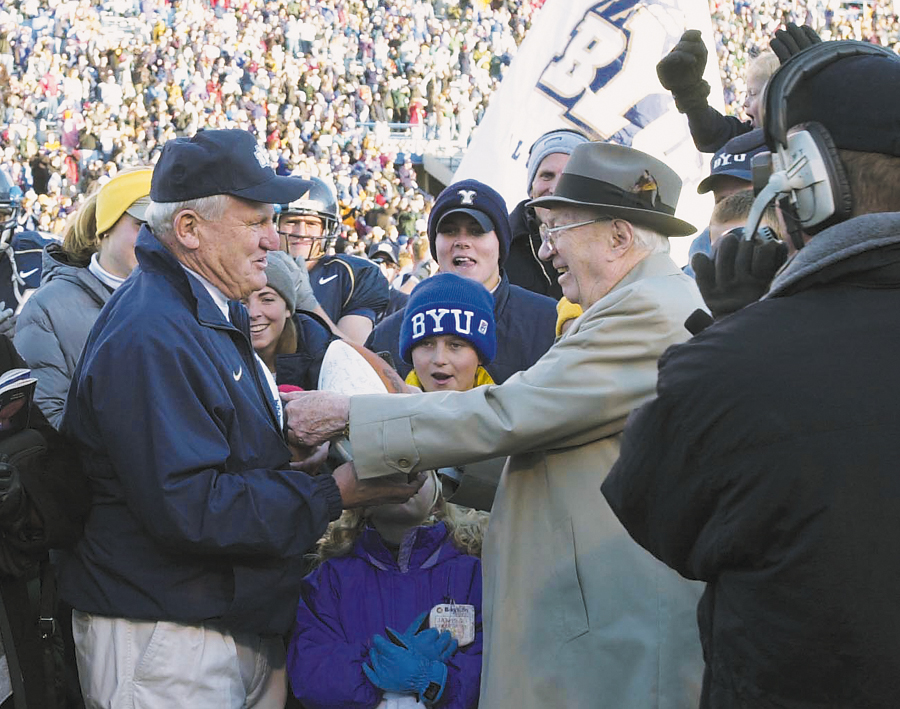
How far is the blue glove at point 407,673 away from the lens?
314cm

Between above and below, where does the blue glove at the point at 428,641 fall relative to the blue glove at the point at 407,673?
above

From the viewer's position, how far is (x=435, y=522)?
343 centimetres

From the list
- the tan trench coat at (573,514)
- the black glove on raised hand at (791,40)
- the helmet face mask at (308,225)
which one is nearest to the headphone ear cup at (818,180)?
the black glove on raised hand at (791,40)

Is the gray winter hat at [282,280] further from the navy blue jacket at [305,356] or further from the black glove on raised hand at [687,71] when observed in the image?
the black glove on raised hand at [687,71]

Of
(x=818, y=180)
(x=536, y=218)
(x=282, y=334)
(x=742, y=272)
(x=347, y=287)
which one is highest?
(x=818, y=180)

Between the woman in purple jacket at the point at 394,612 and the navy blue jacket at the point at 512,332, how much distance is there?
2.69 feet

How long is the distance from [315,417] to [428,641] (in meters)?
0.68

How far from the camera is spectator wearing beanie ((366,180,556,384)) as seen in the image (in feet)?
14.2

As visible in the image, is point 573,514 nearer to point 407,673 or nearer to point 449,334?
point 407,673

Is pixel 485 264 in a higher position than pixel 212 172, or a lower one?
lower

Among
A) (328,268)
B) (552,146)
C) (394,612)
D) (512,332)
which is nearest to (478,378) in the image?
(512,332)

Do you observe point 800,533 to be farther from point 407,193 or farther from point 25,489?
point 407,193

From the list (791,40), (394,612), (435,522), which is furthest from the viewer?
(435,522)

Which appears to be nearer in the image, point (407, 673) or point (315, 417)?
point (315, 417)
